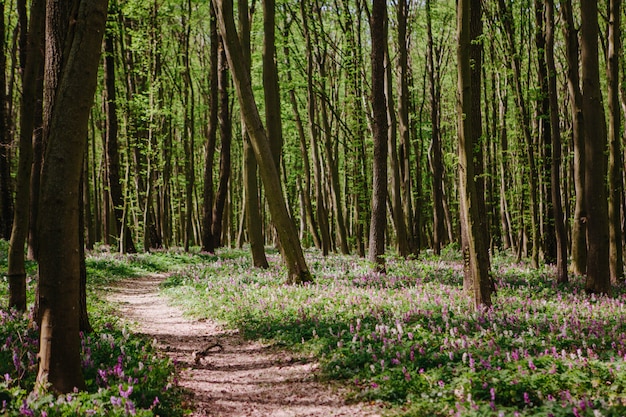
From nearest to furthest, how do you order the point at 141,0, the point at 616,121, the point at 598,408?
the point at 598,408 < the point at 616,121 < the point at 141,0

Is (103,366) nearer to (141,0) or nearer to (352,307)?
(352,307)

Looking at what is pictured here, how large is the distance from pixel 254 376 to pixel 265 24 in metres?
11.0

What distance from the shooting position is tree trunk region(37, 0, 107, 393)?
462cm

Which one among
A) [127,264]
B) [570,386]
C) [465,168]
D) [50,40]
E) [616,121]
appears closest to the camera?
[570,386]

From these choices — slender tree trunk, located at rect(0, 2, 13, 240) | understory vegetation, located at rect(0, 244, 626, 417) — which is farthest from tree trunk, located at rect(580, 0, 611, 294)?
slender tree trunk, located at rect(0, 2, 13, 240)

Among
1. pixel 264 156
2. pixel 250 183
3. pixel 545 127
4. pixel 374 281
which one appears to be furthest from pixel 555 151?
pixel 250 183

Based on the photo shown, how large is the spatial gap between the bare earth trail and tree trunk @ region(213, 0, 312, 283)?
9.45ft

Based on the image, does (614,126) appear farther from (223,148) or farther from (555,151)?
(223,148)

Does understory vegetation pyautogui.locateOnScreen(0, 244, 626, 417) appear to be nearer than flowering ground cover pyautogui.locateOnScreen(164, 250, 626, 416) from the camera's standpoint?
Yes

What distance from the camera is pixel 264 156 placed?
1203 cm

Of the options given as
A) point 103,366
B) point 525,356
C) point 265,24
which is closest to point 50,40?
point 103,366

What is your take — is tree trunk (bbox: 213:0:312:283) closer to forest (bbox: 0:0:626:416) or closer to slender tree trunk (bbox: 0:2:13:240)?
forest (bbox: 0:0:626:416)

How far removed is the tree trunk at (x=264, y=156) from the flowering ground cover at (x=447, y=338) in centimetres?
66

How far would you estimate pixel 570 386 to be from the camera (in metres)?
4.86
